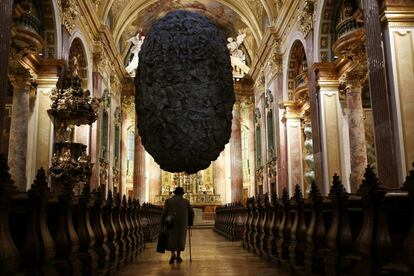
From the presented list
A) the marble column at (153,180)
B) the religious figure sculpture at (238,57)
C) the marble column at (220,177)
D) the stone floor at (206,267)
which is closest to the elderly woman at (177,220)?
the stone floor at (206,267)

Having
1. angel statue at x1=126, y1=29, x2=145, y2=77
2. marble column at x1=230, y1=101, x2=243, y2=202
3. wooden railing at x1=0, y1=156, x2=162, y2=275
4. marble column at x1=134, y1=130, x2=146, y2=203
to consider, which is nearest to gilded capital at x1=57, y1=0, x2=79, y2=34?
wooden railing at x1=0, y1=156, x2=162, y2=275

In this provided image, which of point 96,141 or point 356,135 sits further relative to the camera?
point 96,141

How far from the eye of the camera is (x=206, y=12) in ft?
→ 75.5

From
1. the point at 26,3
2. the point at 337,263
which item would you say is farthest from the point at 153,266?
the point at 26,3

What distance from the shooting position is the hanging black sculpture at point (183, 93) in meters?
3.61

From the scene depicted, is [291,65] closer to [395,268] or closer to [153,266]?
[153,266]

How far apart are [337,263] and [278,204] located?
2.54m

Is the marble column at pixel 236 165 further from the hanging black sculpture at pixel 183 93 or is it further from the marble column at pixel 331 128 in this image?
the hanging black sculpture at pixel 183 93

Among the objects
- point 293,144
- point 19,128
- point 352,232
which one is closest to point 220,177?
point 293,144

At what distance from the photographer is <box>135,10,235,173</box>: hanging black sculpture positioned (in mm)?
3607

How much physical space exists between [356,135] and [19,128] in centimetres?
845

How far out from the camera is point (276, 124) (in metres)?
17.0

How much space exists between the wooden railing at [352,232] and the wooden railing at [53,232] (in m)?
2.11

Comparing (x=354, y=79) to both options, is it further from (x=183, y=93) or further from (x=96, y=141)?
(x=183, y=93)
